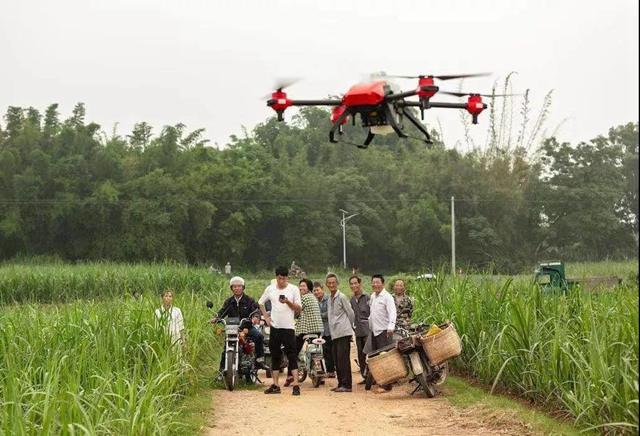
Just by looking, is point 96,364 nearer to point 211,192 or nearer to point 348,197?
point 211,192

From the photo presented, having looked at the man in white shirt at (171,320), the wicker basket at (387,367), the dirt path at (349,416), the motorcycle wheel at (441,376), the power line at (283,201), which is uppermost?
the power line at (283,201)

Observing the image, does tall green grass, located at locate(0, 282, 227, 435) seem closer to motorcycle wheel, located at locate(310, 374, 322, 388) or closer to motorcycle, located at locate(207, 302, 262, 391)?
motorcycle, located at locate(207, 302, 262, 391)

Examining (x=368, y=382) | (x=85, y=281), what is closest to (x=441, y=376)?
(x=368, y=382)

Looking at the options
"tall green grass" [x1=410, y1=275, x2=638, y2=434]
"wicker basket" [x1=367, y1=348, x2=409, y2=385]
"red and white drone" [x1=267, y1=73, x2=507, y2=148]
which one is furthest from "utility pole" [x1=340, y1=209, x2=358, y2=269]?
"red and white drone" [x1=267, y1=73, x2=507, y2=148]

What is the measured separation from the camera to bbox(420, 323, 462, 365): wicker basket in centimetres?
876

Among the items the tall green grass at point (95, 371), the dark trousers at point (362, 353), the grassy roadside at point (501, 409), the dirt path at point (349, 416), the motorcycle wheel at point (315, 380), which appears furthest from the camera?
the dark trousers at point (362, 353)

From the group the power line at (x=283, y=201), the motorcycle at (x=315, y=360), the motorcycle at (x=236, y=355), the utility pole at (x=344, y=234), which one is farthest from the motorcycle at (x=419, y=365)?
the utility pole at (x=344, y=234)

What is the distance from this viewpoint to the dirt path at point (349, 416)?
289 inches

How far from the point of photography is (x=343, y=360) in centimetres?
962

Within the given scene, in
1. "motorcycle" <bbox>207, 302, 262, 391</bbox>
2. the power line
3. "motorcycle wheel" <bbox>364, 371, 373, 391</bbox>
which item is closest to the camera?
"motorcycle" <bbox>207, 302, 262, 391</bbox>

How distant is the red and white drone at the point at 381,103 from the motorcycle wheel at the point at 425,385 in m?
2.81

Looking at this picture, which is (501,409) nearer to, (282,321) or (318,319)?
(282,321)

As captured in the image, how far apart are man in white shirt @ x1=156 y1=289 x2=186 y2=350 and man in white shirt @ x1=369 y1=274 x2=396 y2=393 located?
87.3 inches

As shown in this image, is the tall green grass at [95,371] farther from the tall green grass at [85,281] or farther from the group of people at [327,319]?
the tall green grass at [85,281]
